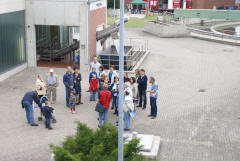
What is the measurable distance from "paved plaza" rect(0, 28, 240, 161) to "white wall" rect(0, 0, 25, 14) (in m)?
3.29

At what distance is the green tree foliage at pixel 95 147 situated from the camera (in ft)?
31.8

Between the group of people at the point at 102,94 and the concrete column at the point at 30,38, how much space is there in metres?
6.16

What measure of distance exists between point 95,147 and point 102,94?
392 cm

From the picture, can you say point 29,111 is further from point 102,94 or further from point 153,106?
point 153,106

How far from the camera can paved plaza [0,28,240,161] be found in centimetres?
1273

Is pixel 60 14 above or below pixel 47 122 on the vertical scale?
above

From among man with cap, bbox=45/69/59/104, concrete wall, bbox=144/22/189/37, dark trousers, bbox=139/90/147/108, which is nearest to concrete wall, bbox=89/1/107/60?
man with cap, bbox=45/69/59/104

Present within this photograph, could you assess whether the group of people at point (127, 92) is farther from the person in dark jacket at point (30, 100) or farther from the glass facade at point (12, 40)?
the glass facade at point (12, 40)

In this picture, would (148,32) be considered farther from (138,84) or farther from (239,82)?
(138,84)

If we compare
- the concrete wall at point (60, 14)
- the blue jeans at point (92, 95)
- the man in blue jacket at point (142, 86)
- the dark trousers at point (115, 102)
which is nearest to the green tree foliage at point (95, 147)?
the dark trousers at point (115, 102)

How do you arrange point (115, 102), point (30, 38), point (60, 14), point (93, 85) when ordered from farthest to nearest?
point (30, 38) → point (60, 14) → point (93, 85) → point (115, 102)

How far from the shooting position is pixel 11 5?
2083 cm

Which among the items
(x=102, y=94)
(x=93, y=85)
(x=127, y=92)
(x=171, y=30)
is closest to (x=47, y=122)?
(x=102, y=94)

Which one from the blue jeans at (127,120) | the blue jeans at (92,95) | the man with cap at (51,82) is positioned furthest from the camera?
the blue jeans at (92,95)
